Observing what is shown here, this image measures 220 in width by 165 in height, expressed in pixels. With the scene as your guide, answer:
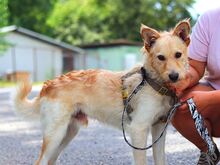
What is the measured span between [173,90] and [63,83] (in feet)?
4.02

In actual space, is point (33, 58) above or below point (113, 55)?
above

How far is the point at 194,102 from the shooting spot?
4820mm

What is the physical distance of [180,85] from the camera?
4777mm

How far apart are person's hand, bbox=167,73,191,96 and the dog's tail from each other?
1622 mm

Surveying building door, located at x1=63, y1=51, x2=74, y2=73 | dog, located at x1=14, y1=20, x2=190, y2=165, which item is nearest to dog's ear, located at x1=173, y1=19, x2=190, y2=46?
dog, located at x1=14, y1=20, x2=190, y2=165

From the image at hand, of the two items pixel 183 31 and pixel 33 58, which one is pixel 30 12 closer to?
pixel 33 58

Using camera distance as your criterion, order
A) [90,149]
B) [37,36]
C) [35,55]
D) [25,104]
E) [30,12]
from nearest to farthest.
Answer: [25,104], [90,149], [35,55], [37,36], [30,12]

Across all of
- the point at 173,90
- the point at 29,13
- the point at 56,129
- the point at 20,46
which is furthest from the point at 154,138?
the point at 29,13

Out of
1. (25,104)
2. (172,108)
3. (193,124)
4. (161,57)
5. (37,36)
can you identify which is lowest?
(37,36)

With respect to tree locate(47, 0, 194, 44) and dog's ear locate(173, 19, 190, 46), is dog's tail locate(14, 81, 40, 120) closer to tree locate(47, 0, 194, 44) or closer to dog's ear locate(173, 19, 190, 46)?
dog's ear locate(173, 19, 190, 46)

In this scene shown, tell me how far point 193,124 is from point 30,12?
49819mm

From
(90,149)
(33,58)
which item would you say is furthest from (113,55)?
(90,149)

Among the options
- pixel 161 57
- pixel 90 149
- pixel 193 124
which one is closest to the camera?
pixel 161 57

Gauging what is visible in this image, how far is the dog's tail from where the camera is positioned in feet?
18.4
